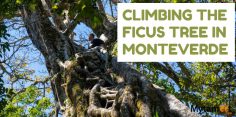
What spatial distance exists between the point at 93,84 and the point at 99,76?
0.19m

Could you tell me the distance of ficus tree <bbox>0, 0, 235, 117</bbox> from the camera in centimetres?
556

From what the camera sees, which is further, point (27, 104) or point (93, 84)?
point (27, 104)

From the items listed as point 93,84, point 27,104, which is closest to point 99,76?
point 93,84

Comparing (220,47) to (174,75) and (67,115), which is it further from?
(174,75)

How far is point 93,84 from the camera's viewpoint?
737 centimetres

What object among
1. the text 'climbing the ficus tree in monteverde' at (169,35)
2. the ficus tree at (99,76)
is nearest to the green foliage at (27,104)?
the ficus tree at (99,76)

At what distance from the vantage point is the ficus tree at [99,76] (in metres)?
5.56

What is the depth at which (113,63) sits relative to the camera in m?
7.68

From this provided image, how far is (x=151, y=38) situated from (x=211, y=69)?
3327 millimetres

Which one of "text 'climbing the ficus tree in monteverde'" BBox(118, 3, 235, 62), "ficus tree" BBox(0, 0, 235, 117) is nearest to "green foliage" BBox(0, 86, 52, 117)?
"ficus tree" BBox(0, 0, 235, 117)

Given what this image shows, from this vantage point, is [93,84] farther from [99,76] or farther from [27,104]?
[27,104]

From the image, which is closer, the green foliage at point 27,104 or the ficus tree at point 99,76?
the ficus tree at point 99,76

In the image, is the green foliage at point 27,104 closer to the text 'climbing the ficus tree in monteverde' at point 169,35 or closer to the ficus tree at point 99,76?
the ficus tree at point 99,76

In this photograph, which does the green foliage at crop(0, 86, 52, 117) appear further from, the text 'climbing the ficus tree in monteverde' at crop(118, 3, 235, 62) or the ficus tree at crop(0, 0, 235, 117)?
the text 'climbing the ficus tree in monteverde' at crop(118, 3, 235, 62)
